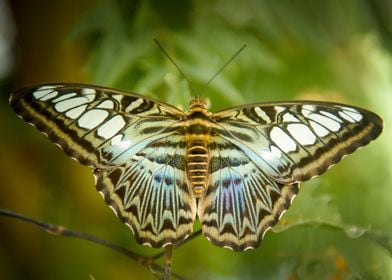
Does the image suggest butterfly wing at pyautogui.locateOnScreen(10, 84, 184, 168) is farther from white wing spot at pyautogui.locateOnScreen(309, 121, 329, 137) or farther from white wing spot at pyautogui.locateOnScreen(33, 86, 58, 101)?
white wing spot at pyautogui.locateOnScreen(309, 121, 329, 137)

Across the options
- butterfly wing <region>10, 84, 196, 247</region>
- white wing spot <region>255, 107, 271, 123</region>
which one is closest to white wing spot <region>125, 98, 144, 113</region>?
butterfly wing <region>10, 84, 196, 247</region>

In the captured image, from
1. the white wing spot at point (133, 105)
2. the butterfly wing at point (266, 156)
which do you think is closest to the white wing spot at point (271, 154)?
the butterfly wing at point (266, 156)

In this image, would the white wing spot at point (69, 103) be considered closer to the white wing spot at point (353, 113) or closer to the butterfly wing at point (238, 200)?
the butterfly wing at point (238, 200)

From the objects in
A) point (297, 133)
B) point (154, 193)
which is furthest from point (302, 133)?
point (154, 193)

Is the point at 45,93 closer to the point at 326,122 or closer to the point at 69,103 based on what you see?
the point at 69,103

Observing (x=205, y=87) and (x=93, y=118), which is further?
(x=205, y=87)

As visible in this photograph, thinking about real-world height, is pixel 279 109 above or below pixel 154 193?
above

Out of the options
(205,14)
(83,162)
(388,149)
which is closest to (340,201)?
(388,149)
